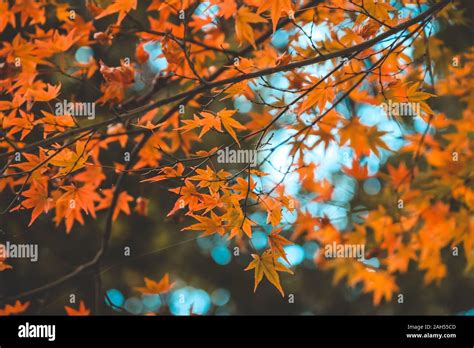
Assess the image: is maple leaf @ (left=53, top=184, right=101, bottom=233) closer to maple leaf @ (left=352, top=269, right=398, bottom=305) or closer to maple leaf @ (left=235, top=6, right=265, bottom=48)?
maple leaf @ (left=235, top=6, right=265, bottom=48)

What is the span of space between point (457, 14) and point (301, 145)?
72 centimetres

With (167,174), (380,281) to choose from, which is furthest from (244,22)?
(380,281)

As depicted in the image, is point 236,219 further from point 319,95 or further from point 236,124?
point 319,95

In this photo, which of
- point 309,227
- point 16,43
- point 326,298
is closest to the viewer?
point 16,43

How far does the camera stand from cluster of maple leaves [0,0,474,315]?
130 centimetres

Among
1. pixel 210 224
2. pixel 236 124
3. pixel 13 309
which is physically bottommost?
pixel 13 309

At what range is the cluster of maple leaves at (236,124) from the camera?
1302 millimetres

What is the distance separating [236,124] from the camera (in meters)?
1.31

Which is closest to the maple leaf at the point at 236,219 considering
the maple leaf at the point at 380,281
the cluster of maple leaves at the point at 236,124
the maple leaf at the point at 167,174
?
the cluster of maple leaves at the point at 236,124

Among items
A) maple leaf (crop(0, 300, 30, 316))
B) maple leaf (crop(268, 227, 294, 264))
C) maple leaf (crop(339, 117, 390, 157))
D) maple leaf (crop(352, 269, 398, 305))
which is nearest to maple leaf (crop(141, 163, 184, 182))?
maple leaf (crop(268, 227, 294, 264))

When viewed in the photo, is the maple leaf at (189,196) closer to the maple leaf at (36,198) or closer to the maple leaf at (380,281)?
the maple leaf at (36,198)
